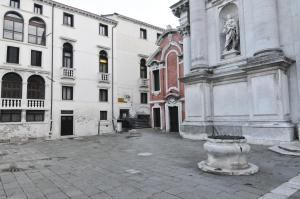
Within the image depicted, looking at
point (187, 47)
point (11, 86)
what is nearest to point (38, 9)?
point (11, 86)

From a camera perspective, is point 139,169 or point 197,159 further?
point 197,159

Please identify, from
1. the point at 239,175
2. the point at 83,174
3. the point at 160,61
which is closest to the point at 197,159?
the point at 239,175

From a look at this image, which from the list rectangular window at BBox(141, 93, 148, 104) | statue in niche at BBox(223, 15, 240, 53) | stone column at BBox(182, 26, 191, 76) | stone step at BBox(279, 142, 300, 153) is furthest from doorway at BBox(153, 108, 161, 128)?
stone step at BBox(279, 142, 300, 153)

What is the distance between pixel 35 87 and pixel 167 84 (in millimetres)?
11857

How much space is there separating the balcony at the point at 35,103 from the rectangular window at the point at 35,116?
52 centimetres

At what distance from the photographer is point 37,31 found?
20.0 meters

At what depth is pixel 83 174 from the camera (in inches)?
240

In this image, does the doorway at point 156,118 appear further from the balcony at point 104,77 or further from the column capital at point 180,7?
the column capital at point 180,7

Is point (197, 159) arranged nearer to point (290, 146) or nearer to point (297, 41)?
point (290, 146)

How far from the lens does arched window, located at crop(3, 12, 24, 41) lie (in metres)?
18.4

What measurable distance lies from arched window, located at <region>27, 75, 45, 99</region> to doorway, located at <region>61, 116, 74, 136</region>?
2.84m

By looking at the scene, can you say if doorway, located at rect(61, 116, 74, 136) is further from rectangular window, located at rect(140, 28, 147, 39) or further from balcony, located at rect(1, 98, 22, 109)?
rectangular window, located at rect(140, 28, 147, 39)

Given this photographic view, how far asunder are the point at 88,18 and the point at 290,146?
21546mm

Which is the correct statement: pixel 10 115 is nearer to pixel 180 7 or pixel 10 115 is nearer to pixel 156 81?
pixel 156 81
